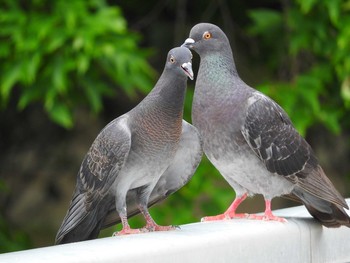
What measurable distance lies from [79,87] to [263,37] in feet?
5.94

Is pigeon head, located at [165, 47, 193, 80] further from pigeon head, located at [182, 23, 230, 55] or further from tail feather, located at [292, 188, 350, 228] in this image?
tail feather, located at [292, 188, 350, 228]

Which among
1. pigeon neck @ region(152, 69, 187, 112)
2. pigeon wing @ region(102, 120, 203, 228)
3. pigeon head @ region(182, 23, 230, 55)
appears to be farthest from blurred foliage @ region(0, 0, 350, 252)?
pigeon neck @ region(152, 69, 187, 112)

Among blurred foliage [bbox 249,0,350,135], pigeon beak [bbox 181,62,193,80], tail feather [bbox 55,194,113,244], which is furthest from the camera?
blurred foliage [bbox 249,0,350,135]

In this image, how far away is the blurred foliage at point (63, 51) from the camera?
20.6 feet

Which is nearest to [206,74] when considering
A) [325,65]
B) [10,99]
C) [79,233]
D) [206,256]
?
[79,233]

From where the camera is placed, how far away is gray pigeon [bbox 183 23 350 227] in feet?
14.5

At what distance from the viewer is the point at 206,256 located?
3420mm

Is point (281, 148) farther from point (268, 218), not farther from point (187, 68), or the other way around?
point (187, 68)

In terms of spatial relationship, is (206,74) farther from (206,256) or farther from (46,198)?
(46,198)

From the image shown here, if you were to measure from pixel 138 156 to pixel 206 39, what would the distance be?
72 centimetres

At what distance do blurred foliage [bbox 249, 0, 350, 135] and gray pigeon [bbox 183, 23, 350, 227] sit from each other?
2.14 metres

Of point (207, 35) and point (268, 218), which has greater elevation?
Result: point (207, 35)

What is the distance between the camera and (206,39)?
4465 millimetres

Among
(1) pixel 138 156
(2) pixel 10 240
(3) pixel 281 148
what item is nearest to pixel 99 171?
(1) pixel 138 156
